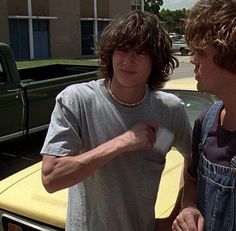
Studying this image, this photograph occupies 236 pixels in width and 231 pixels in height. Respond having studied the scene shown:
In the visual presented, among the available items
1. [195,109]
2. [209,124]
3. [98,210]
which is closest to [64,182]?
[98,210]

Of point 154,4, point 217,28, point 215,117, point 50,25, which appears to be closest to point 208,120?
point 215,117

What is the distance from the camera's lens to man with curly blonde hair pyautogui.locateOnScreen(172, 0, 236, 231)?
153cm

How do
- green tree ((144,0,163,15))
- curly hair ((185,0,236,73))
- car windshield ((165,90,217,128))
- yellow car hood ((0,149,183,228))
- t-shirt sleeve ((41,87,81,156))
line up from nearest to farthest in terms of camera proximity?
curly hair ((185,0,236,73))
t-shirt sleeve ((41,87,81,156))
yellow car hood ((0,149,183,228))
car windshield ((165,90,217,128))
green tree ((144,0,163,15))

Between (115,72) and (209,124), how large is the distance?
440 mm

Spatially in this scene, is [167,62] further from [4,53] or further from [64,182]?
[4,53]

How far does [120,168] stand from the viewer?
1871mm

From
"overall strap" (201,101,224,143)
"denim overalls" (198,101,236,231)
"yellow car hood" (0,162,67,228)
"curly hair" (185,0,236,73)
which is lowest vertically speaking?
"yellow car hood" (0,162,67,228)

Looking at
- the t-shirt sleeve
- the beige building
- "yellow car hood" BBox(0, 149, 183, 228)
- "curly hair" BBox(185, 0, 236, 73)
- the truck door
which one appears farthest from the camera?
the beige building

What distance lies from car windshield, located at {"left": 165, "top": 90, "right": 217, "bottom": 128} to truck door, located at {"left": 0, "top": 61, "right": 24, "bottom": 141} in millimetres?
3526

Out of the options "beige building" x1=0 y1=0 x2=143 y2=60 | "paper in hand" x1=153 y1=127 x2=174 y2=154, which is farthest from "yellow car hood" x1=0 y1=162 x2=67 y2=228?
"beige building" x1=0 y1=0 x2=143 y2=60

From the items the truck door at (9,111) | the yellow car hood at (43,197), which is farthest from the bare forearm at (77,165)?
the truck door at (9,111)

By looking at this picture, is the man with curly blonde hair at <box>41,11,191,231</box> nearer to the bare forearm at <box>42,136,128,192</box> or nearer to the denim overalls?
the bare forearm at <box>42,136,128,192</box>

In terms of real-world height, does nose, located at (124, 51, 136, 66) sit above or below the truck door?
above

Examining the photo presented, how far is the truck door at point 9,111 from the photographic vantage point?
22.1 ft
